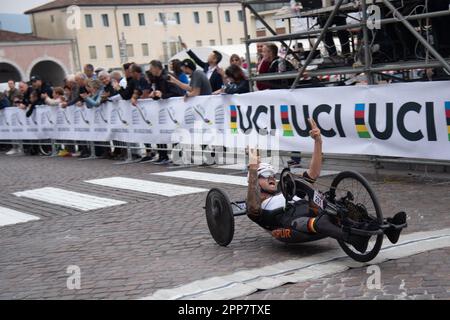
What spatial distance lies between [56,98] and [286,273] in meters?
13.6

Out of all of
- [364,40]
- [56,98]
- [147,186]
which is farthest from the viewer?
[56,98]

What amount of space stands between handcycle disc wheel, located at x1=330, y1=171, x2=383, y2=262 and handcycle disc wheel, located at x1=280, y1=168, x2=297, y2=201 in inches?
14.0

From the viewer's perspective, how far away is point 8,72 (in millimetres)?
82250

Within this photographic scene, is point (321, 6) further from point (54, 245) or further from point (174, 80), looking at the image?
point (54, 245)

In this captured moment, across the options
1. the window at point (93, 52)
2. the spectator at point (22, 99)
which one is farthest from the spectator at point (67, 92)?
the window at point (93, 52)

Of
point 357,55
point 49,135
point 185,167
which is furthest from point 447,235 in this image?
point 49,135

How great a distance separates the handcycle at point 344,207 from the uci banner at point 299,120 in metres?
3.20

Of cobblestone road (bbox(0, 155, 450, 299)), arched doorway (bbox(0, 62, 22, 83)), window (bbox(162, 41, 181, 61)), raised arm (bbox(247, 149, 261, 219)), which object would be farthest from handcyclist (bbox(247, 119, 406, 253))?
window (bbox(162, 41, 181, 61))

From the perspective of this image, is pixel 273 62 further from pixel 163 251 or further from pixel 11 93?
pixel 11 93

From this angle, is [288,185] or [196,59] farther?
[196,59]

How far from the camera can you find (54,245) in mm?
7824

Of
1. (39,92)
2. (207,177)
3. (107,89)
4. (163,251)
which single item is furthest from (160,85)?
(163,251)

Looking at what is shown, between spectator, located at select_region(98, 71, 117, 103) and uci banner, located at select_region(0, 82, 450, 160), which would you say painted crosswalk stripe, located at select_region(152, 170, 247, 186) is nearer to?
uci banner, located at select_region(0, 82, 450, 160)

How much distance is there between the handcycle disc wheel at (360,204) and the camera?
Answer: 5.70 meters
